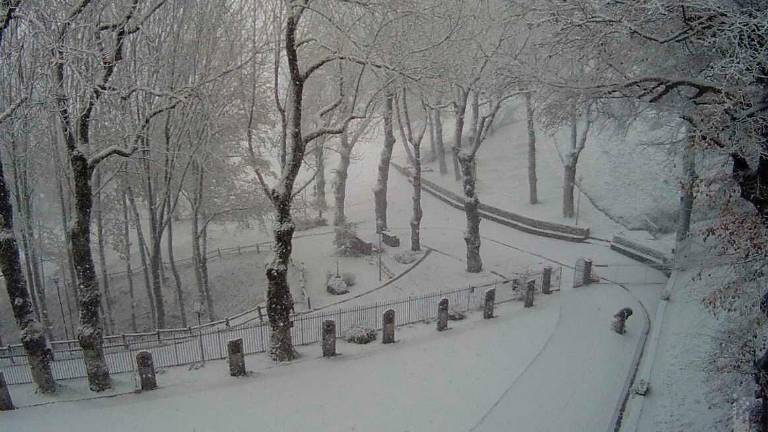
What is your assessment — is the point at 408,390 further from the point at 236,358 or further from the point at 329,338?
the point at 236,358


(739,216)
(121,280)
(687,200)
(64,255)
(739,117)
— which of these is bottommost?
(121,280)

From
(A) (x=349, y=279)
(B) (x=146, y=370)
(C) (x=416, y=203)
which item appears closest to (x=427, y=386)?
(B) (x=146, y=370)

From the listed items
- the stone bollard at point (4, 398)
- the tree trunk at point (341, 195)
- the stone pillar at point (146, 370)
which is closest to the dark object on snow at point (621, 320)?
the tree trunk at point (341, 195)

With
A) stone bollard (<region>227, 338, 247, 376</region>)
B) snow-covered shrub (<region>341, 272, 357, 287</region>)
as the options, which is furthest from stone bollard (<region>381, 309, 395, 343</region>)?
snow-covered shrub (<region>341, 272, 357, 287</region>)

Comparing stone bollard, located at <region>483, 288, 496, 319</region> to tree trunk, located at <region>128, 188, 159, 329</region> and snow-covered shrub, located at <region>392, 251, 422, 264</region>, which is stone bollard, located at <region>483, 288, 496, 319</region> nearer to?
snow-covered shrub, located at <region>392, 251, 422, 264</region>

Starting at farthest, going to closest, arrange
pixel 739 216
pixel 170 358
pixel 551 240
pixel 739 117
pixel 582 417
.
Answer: pixel 551 240 < pixel 170 358 < pixel 582 417 < pixel 739 216 < pixel 739 117

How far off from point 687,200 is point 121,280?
1016 inches

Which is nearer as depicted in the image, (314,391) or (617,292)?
(314,391)

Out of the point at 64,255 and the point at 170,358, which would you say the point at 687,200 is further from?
the point at 64,255

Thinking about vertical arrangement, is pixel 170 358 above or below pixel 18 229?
below

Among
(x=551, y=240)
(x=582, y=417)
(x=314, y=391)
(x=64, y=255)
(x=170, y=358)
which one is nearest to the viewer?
(x=582, y=417)

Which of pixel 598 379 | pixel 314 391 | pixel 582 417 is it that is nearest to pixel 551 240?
pixel 598 379

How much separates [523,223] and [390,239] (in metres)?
7.23

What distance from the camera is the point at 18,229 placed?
18984 mm
